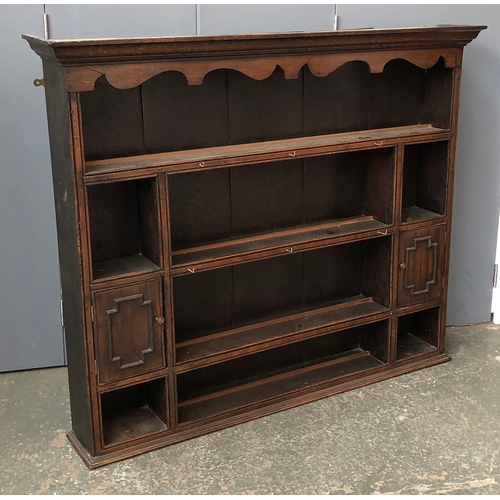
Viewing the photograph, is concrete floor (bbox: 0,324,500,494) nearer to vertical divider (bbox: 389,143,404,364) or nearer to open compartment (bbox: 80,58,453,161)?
vertical divider (bbox: 389,143,404,364)

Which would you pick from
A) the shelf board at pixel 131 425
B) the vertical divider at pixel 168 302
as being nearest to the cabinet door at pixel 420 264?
the vertical divider at pixel 168 302

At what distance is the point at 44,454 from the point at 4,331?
785mm

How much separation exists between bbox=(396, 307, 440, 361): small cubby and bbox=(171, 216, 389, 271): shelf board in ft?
2.09

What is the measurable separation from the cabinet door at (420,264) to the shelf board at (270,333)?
160mm

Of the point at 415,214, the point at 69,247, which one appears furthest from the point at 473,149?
the point at 69,247

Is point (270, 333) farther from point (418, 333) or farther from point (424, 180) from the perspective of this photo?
point (424, 180)

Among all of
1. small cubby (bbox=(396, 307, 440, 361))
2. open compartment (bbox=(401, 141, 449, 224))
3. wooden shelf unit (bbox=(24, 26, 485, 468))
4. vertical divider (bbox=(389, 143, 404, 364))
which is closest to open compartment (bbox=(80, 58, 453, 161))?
wooden shelf unit (bbox=(24, 26, 485, 468))

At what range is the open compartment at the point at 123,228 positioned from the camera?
9.34 ft

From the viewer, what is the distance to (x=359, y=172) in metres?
3.42

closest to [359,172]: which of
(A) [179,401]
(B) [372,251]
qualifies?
(B) [372,251]

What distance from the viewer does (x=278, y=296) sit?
3414 millimetres

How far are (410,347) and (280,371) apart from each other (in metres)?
0.69

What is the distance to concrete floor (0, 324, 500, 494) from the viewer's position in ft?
8.97

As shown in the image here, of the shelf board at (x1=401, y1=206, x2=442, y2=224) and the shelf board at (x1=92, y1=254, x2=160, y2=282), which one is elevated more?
the shelf board at (x1=401, y1=206, x2=442, y2=224)
